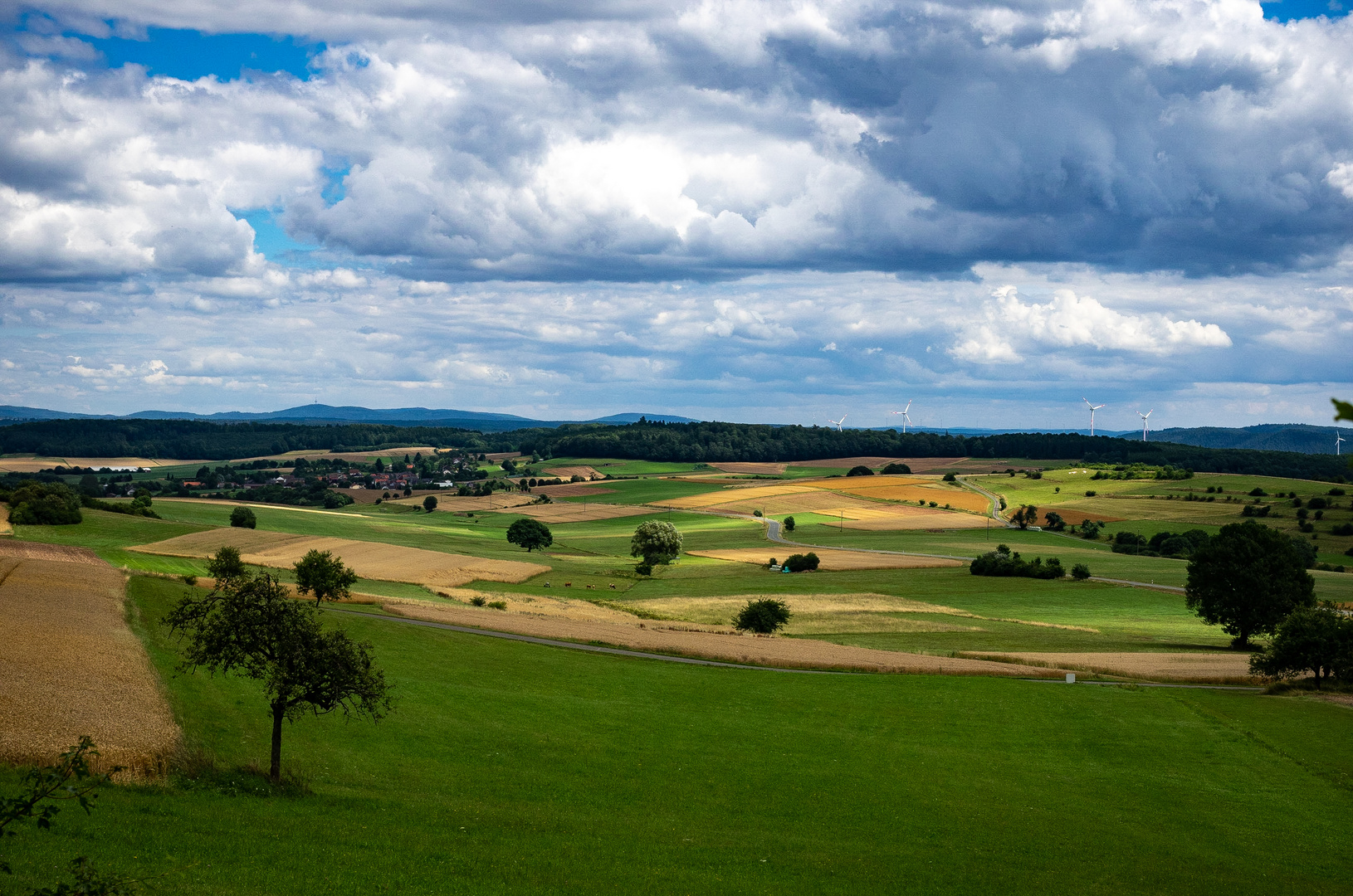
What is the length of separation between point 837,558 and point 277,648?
321 feet

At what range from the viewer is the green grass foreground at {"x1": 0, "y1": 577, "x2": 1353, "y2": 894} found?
69.5ft

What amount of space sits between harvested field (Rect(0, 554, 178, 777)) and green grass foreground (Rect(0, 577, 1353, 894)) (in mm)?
1251

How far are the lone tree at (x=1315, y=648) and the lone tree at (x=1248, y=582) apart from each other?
1686cm

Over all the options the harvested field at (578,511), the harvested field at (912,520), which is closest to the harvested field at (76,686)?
the harvested field at (578,511)

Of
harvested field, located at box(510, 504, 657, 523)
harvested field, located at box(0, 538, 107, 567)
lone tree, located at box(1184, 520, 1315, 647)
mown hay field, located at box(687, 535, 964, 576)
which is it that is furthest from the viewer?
harvested field, located at box(510, 504, 657, 523)

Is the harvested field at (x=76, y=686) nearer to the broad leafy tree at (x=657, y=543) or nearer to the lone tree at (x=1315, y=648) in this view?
the lone tree at (x=1315, y=648)

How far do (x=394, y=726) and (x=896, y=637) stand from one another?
46395 millimetres

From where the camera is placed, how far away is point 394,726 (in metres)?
34.8

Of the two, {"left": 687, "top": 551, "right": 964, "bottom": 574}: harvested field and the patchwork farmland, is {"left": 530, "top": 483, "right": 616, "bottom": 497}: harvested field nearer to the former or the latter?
{"left": 687, "top": 551, "right": 964, "bottom": 574}: harvested field

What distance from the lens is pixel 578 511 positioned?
548 feet

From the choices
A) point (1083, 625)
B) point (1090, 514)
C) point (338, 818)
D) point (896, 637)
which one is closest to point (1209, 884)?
point (338, 818)

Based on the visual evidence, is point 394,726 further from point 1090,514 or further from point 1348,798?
point 1090,514

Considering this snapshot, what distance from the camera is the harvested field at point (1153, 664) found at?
184 ft

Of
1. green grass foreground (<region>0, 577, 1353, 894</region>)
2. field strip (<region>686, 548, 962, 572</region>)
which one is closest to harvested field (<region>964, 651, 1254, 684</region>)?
green grass foreground (<region>0, 577, 1353, 894</region>)
